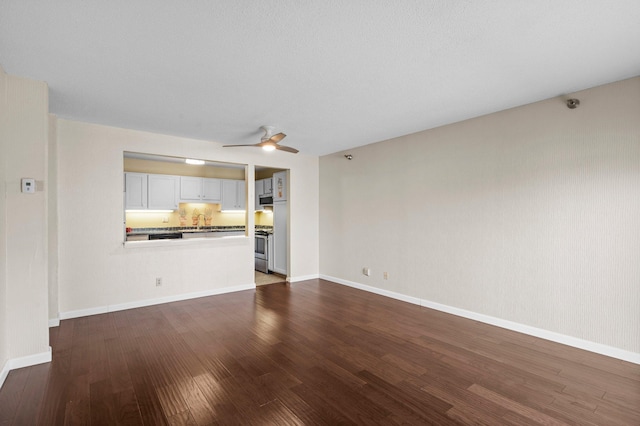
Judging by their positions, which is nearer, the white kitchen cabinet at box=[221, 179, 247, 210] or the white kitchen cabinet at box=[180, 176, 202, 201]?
the white kitchen cabinet at box=[180, 176, 202, 201]

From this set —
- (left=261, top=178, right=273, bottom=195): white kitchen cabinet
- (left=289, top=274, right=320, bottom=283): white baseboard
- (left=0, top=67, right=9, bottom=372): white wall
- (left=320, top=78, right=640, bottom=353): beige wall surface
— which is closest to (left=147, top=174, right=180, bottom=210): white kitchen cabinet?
(left=261, top=178, right=273, bottom=195): white kitchen cabinet

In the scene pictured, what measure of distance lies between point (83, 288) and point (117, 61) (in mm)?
3079

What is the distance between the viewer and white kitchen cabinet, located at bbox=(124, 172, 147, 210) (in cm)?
640

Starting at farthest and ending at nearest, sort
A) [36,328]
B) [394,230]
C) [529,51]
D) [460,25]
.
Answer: [394,230]
[36,328]
[529,51]
[460,25]

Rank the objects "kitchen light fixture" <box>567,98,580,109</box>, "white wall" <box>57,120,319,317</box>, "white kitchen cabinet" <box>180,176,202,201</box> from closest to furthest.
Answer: "kitchen light fixture" <box>567,98,580,109</box>
"white wall" <box>57,120,319,317</box>
"white kitchen cabinet" <box>180,176,202,201</box>

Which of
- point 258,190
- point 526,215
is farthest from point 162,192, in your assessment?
point 526,215

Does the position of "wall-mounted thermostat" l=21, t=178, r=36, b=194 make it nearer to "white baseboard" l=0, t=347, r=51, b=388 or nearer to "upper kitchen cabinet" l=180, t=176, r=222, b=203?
"white baseboard" l=0, t=347, r=51, b=388

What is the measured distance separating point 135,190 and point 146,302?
306 cm

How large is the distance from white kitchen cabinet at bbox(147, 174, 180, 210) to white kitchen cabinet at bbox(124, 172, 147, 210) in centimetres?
10

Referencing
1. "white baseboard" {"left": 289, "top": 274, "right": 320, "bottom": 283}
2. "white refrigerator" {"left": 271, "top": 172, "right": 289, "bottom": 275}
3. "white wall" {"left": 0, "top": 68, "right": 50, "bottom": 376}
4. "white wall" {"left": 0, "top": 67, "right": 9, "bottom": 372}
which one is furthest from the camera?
"white refrigerator" {"left": 271, "top": 172, "right": 289, "bottom": 275}

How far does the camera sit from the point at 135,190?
6520mm

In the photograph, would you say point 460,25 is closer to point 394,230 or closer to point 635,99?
point 635,99

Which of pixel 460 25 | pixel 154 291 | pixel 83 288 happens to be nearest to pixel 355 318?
pixel 154 291

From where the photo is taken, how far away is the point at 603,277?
2.96 meters
